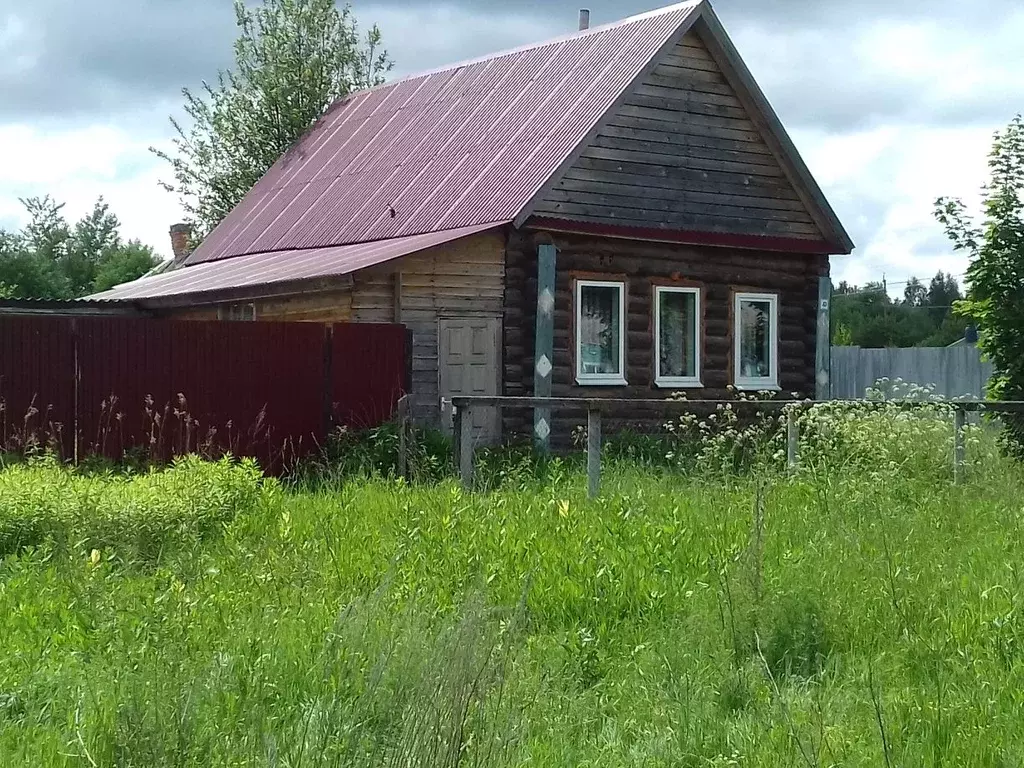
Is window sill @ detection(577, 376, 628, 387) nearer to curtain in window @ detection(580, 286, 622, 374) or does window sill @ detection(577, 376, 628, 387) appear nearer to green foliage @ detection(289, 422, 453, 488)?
curtain in window @ detection(580, 286, 622, 374)

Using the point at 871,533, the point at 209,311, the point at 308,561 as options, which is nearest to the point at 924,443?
the point at 871,533

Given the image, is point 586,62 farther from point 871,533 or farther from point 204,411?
point 871,533

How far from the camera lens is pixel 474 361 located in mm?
17016

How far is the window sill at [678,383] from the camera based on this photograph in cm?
1838

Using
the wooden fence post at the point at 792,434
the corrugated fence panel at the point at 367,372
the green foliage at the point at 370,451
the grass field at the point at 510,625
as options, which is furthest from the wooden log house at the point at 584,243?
the grass field at the point at 510,625

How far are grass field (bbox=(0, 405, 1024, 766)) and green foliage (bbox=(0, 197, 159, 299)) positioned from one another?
35797 mm

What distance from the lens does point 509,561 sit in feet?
24.4

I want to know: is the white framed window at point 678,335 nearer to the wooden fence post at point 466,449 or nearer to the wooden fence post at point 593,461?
the wooden fence post at point 466,449

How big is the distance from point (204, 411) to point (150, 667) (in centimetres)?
975

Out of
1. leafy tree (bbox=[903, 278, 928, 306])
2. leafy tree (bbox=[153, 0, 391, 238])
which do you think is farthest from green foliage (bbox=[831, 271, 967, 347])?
leafy tree (bbox=[153, 0, 391, 238])

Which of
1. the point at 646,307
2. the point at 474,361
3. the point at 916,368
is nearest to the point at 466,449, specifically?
the point at 474,361

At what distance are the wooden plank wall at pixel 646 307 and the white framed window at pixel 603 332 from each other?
0.12m

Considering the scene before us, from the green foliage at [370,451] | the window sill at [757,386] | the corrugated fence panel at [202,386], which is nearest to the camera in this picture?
the green foliage at [370,451]

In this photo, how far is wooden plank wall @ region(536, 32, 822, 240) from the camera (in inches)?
701
